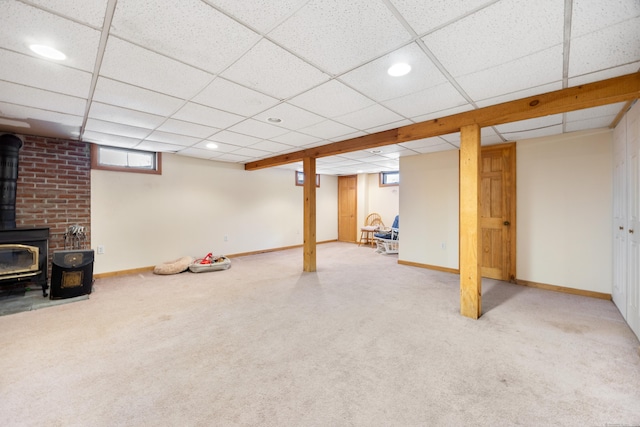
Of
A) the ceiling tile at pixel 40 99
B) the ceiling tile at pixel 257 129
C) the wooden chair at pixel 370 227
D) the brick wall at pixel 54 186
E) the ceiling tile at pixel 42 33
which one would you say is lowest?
the wooden chair at pixel 370 227

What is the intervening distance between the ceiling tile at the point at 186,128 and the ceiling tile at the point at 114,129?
1.09ft

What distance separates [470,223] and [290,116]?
2320 millimetres

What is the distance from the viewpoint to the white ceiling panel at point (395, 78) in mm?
1828

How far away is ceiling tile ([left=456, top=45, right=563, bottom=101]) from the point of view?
1.86 metres

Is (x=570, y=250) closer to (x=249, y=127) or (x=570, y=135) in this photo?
(x=570, y=135)

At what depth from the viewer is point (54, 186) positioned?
3.99 m

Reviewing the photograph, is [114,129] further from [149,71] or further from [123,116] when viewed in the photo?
[149,71]

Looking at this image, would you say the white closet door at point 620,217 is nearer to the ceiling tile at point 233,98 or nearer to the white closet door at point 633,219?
the white closet door at point 633,219

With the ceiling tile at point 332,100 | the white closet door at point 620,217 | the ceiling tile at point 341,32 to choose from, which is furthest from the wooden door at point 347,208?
the ceiling tile at point 341,32

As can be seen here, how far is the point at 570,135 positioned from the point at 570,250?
1595 mm

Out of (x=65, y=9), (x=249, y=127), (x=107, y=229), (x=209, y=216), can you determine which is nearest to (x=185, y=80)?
(x=65, y=9)

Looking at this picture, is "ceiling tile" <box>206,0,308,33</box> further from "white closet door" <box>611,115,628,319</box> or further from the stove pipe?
the stove pipe

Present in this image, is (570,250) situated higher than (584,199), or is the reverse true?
(584,199)

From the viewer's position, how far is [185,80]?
2.18 m
